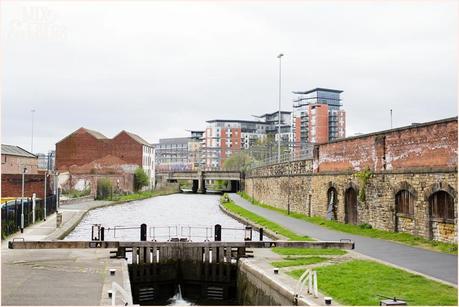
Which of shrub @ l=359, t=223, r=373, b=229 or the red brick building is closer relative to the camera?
shrub @ l=359, t=223, r=373, b=229

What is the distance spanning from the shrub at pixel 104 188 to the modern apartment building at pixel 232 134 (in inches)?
3733

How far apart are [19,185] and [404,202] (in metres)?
32.7

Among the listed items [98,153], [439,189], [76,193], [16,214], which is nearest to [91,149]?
[98,153]

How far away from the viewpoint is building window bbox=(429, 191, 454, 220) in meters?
22.4

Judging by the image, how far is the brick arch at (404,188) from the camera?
2503 cm

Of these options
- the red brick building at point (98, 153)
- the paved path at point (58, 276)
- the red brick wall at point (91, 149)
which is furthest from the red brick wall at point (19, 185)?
the red brick wall at point (91, 149)

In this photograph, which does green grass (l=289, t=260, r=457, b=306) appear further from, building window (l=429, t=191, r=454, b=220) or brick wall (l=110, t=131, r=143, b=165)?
brick wall (l=110, t=131, r=143, b=165)

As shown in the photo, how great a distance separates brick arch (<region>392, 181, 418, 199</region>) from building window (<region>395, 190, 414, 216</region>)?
0.17 m

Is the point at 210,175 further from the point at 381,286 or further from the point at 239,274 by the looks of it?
the point at 381,286

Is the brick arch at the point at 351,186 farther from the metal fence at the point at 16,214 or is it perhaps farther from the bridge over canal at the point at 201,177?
the bridge over canal at the point at 201,177

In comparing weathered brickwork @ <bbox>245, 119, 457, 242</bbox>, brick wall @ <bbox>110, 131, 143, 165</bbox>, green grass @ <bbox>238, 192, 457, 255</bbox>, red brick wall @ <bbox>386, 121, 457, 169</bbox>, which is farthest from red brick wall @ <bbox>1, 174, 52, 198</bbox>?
brick wall @ <bbox>110, 131, 143, 165</bbox>

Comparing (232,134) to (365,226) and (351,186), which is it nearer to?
(351,186)

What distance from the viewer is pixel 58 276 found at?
17.2 metres

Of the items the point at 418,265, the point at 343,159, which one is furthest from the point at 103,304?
the point at 343,159
